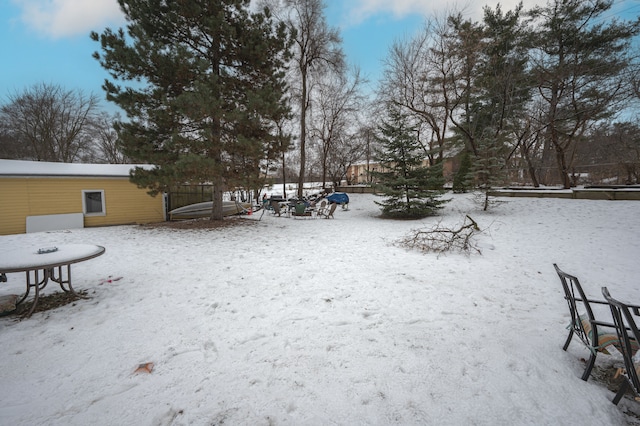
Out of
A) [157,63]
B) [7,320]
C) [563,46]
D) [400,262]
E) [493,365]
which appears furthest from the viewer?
[563,46]

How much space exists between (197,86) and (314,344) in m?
8.07

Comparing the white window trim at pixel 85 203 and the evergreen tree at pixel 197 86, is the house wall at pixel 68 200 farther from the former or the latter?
the evergreen tree at pixel 197 86

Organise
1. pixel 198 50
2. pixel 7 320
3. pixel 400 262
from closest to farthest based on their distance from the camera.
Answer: pixel 7 320 → pixel 400 262 → pixel 198 50

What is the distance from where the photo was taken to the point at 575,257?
5.25 m

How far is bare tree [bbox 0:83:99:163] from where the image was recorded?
20.6m

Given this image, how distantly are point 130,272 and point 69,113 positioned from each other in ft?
90.6

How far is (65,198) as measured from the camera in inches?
409

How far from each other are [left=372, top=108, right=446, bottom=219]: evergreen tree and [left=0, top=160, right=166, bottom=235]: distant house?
465 inches

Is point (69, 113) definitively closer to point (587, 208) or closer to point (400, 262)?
point (400, 262)

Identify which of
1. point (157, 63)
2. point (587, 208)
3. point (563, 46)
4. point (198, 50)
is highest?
point (563, 46)

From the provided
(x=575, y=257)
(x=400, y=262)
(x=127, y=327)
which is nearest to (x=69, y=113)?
(x=127, y=327)

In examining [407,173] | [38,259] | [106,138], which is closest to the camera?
[38,259]

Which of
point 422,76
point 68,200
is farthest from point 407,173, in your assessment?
point 68,200

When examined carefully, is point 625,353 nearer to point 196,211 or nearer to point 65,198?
point 196,211
